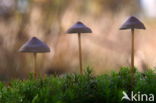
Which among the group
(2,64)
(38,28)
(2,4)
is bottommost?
(2,64)

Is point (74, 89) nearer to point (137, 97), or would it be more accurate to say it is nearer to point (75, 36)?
point (137, 97)

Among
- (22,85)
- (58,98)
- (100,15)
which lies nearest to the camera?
(58,98)

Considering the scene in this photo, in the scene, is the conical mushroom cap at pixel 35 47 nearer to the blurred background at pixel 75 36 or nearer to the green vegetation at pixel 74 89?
the green vegetation at pixel 74 89

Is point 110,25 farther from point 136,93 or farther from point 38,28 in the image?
point 136,93

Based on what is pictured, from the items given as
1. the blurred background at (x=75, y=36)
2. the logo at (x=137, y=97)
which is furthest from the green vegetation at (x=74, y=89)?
the blurred background at (x=75, y=36)

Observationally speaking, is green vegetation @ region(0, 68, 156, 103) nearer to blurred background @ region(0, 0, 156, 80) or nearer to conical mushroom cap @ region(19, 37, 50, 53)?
conical mushroom cap @ region(19, 37, 50, 53)

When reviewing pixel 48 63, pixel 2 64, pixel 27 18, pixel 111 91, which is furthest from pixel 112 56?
pixel 111 91

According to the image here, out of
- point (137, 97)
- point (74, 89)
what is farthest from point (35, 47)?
point (137, 97)

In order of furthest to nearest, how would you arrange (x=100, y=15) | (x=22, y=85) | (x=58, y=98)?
1. (x=100, y=15)
2. (x=22, y=85)
3. (x=58, y=98)
